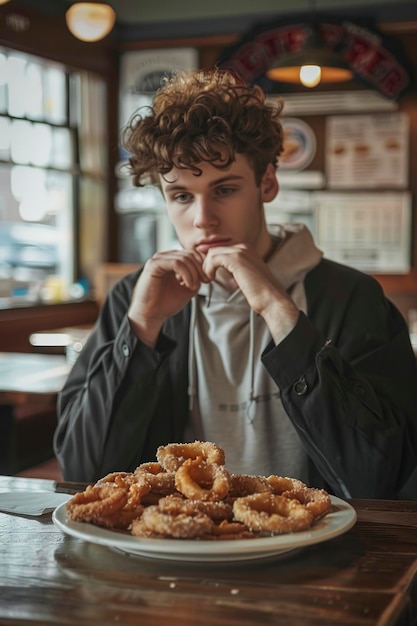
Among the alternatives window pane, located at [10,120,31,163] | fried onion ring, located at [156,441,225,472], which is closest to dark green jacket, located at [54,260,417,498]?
fried onion ring, located at [156,441,225,472]

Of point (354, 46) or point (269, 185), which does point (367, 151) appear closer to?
point (354, 46)

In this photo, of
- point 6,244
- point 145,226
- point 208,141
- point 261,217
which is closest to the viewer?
point 208,141

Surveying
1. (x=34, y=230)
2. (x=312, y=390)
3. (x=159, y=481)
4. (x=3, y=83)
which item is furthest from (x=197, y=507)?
(x=34, y=230)

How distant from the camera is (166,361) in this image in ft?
6.77

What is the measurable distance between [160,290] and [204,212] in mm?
195

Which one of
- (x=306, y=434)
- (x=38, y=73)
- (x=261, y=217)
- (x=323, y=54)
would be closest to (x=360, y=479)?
(x=306, y=434)

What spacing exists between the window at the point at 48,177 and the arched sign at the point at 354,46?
55.5 inches

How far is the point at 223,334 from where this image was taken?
7.18 feet

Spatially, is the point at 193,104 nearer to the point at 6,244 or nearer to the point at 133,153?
the point at 133,153

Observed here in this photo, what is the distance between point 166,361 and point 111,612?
110 cm

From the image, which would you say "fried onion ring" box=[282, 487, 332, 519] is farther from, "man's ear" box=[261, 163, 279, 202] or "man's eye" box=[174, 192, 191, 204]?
"man's ear" box=[261, 163, 279, 202]

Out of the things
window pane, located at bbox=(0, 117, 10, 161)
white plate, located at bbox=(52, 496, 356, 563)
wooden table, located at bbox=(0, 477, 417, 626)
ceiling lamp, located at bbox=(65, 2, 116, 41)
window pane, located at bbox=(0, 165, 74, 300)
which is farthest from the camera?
window pane, located at bbox=(0, 165, 74, 300)

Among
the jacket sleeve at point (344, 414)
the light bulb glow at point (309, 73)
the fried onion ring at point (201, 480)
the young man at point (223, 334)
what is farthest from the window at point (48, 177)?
the fried onion ring at point (201, 480)

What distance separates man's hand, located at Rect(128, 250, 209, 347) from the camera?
204 centimetres
